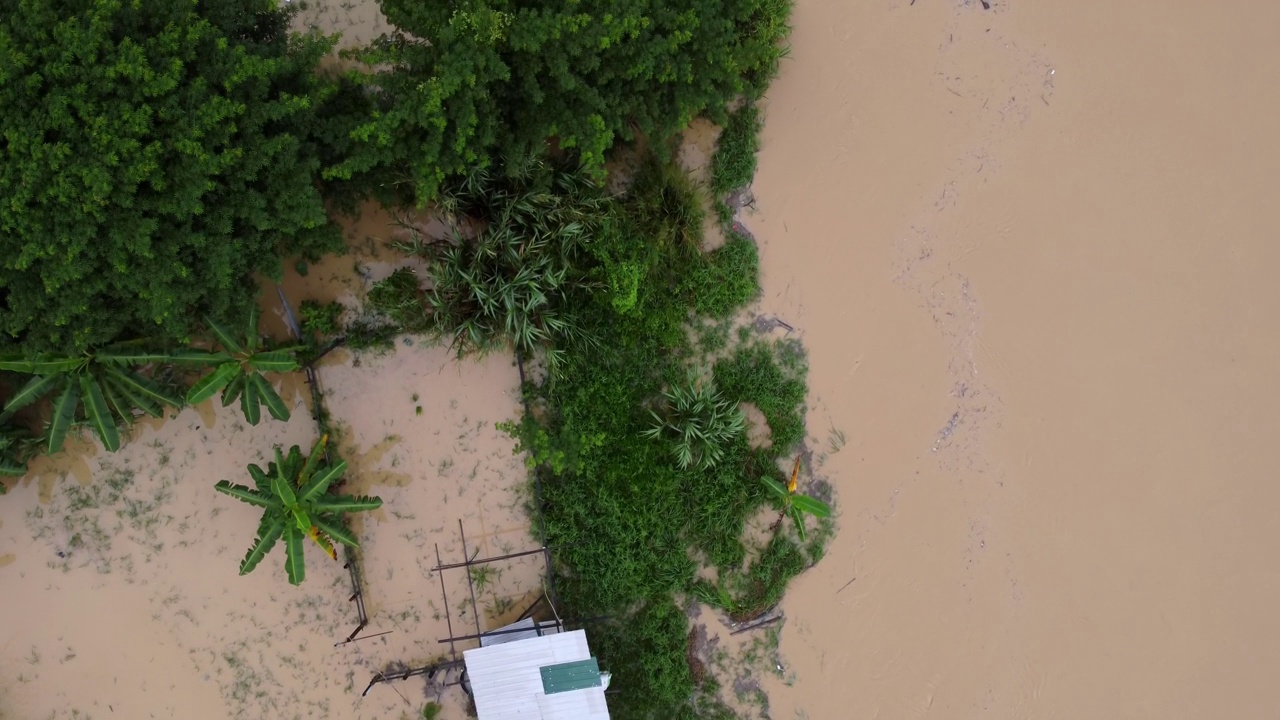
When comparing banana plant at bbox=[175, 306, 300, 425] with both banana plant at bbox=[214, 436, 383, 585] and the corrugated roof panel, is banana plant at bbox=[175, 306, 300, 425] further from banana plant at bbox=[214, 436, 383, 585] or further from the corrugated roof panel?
the corrugated roof panel

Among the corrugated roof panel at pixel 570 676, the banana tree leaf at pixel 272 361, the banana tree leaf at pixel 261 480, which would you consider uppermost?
the banana tree leaf at pixel 272 361

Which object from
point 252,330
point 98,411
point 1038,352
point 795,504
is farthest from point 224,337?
point 1038,352

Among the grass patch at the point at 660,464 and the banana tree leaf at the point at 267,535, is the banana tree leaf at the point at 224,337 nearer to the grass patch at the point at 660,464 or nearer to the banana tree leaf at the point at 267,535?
the banana tree leaf at the point at 267,535

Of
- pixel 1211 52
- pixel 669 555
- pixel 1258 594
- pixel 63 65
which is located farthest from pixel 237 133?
pixel 1258 594

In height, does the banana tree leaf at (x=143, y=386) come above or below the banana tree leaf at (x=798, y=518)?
above

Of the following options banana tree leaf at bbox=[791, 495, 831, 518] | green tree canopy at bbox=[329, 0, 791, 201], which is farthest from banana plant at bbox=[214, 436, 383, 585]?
banana tree leaf at bbox=[791, 495, 831, 518]

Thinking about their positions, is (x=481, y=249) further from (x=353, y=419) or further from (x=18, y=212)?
(x=18, y=212)

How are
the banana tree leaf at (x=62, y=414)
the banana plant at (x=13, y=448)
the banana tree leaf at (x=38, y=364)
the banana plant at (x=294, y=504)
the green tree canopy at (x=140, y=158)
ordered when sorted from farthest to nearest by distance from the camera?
the banana plant at (x=13, y=448), the banana plant at (x=294, y=504), the banana tree leaf at (x=62, y=414), the banana tree leaf at (x=38, y=364), the green tree canopy at (x=140, y=158)

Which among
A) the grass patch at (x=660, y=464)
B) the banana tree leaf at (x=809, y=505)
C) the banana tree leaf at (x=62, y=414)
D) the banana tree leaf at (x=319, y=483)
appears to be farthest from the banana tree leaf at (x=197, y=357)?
the banana tree leaf at (x=809, y=505)
